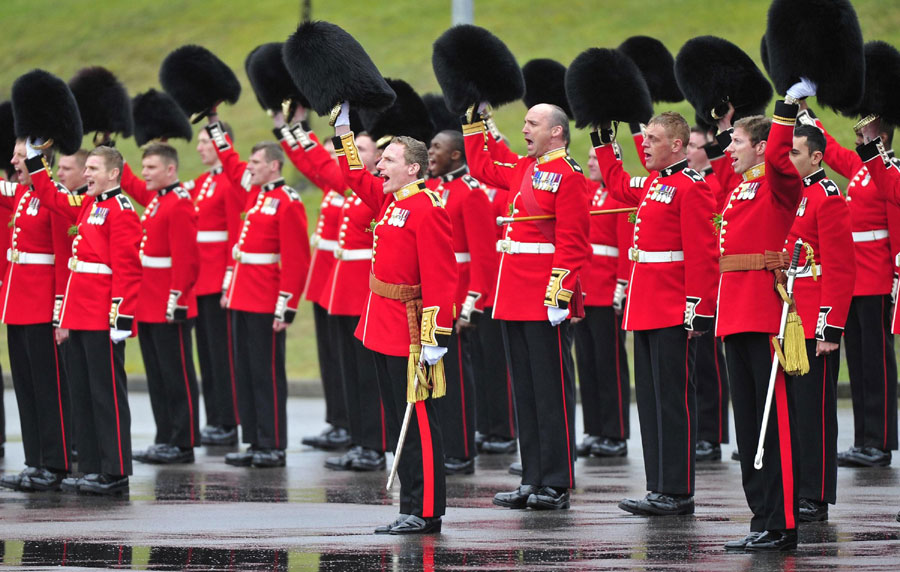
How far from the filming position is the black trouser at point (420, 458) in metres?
6.70

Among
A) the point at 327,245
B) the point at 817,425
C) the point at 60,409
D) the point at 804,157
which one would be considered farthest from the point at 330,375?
the point at 804,157

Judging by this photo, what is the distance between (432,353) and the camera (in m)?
6.64

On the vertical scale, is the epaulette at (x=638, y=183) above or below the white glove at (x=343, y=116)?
below

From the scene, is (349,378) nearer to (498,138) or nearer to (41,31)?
(498,138)

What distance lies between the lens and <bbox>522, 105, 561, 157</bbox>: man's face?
297 inches

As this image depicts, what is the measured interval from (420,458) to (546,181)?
5.14 feet

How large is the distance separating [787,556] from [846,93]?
1830 millimetres

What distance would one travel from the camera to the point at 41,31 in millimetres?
33969

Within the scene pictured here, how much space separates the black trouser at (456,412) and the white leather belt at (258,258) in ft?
4.40

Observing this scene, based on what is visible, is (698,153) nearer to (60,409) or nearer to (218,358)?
(218,358)

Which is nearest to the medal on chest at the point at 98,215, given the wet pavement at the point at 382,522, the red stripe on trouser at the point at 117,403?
the red stripe on trouser at the point at 117,403

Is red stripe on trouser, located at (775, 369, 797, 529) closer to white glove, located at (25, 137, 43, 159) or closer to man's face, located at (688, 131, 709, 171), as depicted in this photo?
man's face, located at (688, 131, 709, 171)

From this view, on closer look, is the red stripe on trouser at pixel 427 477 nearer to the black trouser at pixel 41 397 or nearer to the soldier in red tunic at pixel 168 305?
the black trouser at pixel 41 397

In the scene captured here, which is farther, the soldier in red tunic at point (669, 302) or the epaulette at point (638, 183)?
the epaulette at point (638, 183)
